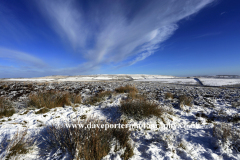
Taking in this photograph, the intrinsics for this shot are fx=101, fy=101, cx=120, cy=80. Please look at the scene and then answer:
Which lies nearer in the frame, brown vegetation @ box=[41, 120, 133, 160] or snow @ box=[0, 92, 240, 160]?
A: brown vegetation @ box=[41, 120, 133, 160]

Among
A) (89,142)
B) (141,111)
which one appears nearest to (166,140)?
(141,111)

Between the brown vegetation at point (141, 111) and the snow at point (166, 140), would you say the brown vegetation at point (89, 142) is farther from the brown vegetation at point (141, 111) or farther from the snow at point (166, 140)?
the brown vegetation at point (141, 111)

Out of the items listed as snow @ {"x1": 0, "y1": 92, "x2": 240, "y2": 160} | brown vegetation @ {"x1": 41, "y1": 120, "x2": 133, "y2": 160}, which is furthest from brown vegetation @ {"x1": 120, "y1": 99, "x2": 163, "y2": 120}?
brown vegetation @ {"x1": 41, "y1": 120, "x2": 133, "y2": 160}

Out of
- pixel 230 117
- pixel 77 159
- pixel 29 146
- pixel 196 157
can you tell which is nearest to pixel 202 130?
pixel 196 157

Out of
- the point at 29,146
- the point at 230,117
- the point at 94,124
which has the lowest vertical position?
the point at 230,117

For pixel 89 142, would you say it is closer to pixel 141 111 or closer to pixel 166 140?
pixel 166 140

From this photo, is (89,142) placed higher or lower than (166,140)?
higher

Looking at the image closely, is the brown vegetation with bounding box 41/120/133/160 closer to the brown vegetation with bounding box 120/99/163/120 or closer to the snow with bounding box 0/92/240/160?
the snow with bounding box 0/92/240/160

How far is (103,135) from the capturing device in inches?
103

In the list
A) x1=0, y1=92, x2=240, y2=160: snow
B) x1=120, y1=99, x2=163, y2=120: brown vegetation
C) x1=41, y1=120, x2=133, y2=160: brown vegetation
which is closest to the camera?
x1=41, y1=120, x2=133, y2=160: brown vegetation

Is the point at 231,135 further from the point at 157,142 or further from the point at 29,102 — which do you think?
the point at 29,102

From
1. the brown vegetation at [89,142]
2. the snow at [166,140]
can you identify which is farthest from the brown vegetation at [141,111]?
the brown vegetation at [89,142]

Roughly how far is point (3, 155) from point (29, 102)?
4.48 m

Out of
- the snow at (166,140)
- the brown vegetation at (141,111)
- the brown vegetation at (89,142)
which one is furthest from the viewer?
the brown vegetation at (141,111)
